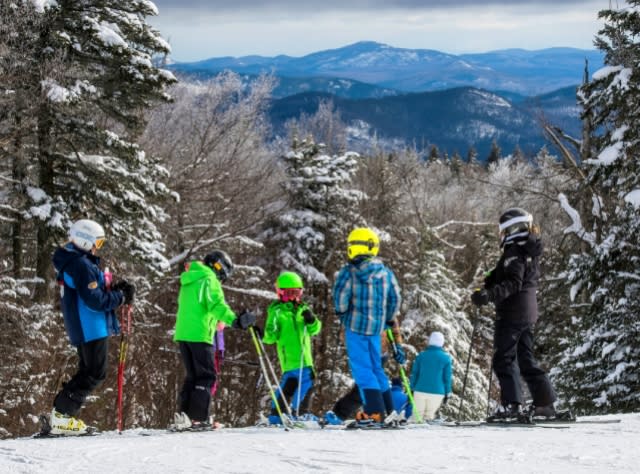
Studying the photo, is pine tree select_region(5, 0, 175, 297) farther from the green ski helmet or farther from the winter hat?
the winter hat

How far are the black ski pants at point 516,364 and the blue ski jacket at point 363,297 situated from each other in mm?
1179

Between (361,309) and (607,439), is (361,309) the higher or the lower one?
the higher one

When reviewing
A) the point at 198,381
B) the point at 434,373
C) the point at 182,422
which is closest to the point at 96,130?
the point at 434,373

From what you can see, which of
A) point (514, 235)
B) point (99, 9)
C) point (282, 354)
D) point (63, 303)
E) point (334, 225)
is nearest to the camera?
point (63, 303)

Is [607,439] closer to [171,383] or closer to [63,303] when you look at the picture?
[63,303]

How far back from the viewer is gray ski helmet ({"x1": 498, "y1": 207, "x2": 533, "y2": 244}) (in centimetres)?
789

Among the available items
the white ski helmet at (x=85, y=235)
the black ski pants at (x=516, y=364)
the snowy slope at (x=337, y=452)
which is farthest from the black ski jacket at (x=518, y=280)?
the white ski helmet at (x=85, y=235)

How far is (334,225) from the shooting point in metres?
28.3

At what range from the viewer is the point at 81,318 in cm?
734

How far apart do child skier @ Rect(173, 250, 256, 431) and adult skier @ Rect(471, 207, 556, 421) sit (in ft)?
8.59

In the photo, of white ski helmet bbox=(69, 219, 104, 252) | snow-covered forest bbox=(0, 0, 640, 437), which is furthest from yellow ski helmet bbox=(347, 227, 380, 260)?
snow-covered forest bbox=(0, 0, 640, 437)

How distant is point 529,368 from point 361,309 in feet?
5.98

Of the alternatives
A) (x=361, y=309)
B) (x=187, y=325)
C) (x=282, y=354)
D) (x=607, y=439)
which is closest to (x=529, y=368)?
(x=607, y=439)

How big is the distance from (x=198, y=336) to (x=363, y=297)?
161cm
